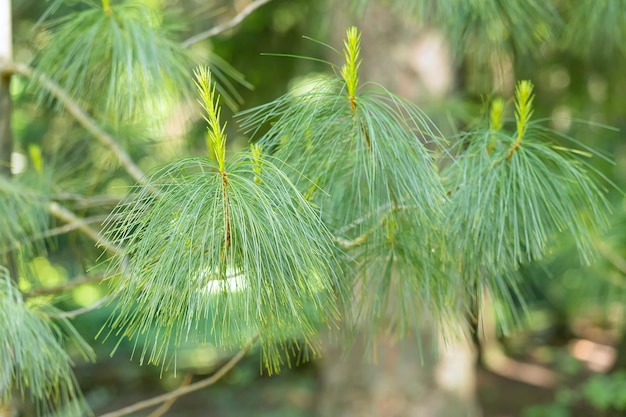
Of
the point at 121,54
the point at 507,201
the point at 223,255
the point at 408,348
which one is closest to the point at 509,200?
the point at 507,201

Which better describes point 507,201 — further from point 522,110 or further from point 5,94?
point 5,94

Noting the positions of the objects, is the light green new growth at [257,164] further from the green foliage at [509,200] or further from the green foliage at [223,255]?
the green foliage at [509,200]

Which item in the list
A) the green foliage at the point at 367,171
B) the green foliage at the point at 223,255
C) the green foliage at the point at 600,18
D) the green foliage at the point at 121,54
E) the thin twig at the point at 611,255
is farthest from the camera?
the thin twig at the point at 611,255

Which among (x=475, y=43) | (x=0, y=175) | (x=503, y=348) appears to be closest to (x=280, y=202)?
(x=0, y=175)

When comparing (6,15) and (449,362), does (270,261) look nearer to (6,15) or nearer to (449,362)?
(6,15)

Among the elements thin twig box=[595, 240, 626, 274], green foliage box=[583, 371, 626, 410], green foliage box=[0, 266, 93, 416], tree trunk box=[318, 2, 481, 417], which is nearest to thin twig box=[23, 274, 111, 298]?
green foliage box=[0, 266, 93, 416]

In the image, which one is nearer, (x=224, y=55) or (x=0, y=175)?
(x=0, y=175)

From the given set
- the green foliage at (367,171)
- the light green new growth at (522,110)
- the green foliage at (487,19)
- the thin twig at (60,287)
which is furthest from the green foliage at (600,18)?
the thin twig at (60,287)
